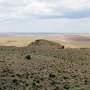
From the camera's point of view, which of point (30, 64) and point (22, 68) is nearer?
point (22, 68)

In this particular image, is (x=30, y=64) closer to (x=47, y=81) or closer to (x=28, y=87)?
(x=47, y=81)

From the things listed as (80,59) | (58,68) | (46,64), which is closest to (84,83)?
(58,68)

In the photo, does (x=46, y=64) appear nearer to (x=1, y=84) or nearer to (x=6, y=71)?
(x=6, y=71)

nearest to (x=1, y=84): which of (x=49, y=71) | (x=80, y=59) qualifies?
(x=49, y=71)

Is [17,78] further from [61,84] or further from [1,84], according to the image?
[61,84]

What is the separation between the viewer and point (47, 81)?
99.7ft

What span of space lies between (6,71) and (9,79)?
2745 millimetres

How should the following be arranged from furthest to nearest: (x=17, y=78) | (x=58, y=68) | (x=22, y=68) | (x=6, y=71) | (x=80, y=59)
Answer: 1. (x=80, y=59)
2. (x=58, y=68)
3. (x=22, y=68)
4. (x=6, y=71)
5. (x=17, y=78)

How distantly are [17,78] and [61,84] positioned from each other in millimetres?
4874

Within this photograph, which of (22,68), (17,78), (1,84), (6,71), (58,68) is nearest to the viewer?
(1,84)

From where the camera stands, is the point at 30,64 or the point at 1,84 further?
the point at 30,64

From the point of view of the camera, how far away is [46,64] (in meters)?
39.2

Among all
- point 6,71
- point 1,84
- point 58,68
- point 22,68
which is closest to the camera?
point 1,84

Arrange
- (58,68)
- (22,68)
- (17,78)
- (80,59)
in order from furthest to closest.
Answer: (80,59), (58,68), (22,68), (17,78)
